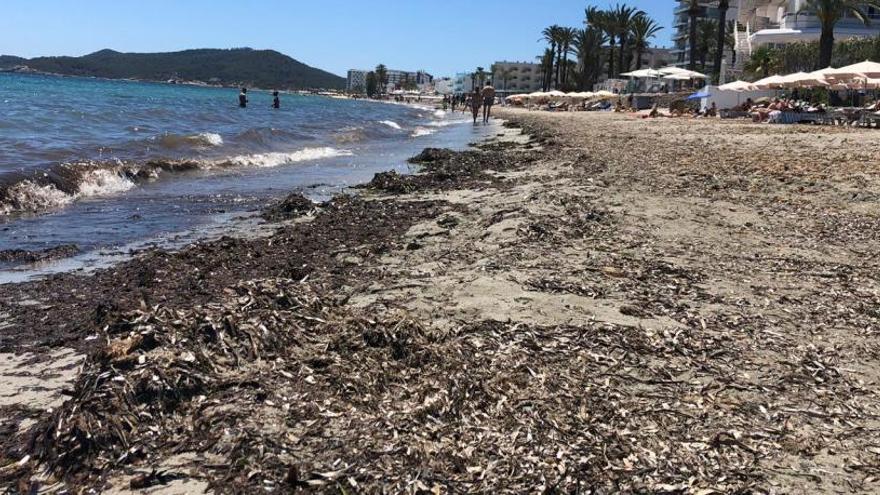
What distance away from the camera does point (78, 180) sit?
448 inches

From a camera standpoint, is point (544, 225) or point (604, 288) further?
point (544, 225)

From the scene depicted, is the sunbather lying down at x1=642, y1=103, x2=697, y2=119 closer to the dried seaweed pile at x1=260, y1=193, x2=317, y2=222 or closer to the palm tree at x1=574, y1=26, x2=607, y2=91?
the dried seaweed pile at x1=260, y1=193, x2=317, y2=222

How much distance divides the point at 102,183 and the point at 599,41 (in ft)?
267

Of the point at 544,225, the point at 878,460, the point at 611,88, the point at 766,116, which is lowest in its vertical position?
the point at 878,460

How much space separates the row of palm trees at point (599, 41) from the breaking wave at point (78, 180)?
219 ft

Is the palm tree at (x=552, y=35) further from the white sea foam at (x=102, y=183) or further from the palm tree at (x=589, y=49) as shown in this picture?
the white sea foam at (x=102, y=183)

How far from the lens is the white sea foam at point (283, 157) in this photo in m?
16.5

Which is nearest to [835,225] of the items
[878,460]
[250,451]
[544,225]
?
[544,225]

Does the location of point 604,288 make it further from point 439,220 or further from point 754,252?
point 439,220

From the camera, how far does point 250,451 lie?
264 centimetres

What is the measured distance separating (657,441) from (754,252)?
368 centimetres

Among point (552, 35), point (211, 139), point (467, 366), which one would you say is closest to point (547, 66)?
point (552, 35)

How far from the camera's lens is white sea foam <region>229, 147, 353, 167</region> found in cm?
1655

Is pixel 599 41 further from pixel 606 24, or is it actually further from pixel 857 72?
pixel 857 72
